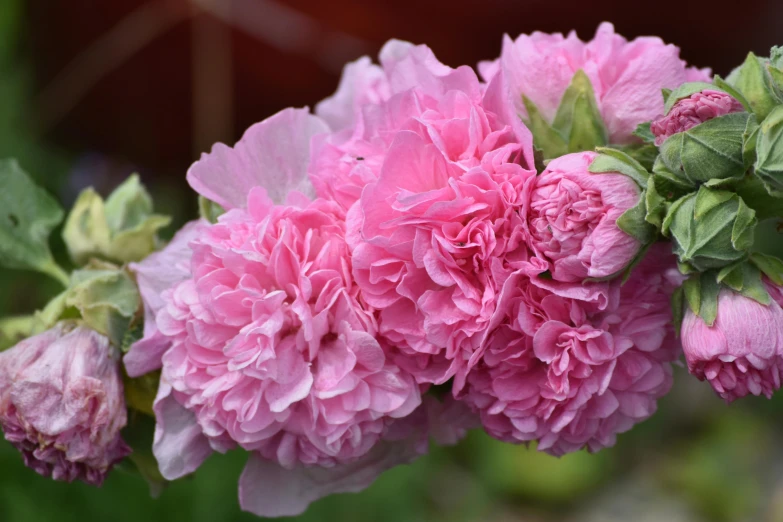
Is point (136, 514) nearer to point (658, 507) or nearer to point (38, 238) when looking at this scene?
point (38, 238)

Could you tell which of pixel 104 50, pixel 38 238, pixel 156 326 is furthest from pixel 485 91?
pixel 104 50

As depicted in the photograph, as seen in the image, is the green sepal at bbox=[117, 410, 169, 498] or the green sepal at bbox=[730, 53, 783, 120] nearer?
the green sepal at bbox=[730, 53, 783, 120]

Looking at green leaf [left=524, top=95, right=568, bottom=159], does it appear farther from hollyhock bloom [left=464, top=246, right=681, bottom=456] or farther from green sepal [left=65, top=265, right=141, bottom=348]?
green sepal [left=65, top=265, right=141, bottom=348]

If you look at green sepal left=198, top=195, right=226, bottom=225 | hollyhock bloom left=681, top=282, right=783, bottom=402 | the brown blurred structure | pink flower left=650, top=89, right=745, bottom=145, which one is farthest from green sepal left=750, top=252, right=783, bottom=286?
the brown blurred structure

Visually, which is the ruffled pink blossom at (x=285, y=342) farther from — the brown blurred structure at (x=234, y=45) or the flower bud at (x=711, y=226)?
the brown blurred structure at (x=234, y=45)

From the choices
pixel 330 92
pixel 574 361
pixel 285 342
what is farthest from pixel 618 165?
pixel 330 92

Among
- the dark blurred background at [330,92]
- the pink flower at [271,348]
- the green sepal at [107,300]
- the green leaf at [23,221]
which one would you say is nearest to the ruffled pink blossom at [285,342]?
the pink flower at [271,348]
